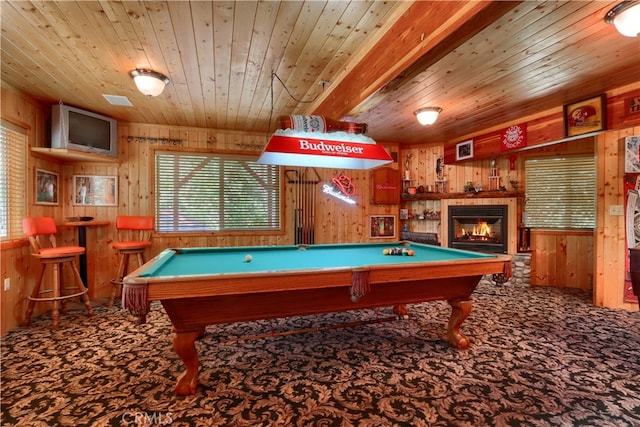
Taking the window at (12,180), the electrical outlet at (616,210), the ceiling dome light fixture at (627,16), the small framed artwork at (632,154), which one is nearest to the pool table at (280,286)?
the ceiling dome light fixture at (627,16)

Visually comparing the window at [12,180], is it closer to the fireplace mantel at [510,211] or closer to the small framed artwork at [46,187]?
the small framed artwork at [46,187]

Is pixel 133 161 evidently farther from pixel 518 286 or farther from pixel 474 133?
pixel 518 286

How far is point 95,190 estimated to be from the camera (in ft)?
14.1

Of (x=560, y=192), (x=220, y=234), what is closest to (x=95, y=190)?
(x=220, y=234)

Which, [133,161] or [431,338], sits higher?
[133,161]

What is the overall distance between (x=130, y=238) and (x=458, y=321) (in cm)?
454

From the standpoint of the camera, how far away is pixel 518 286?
488 cm

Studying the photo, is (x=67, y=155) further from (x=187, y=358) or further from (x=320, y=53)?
(x=320, y=53)

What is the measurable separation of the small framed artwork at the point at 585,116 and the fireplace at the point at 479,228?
1669 mm

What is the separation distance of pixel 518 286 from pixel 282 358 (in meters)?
4.36

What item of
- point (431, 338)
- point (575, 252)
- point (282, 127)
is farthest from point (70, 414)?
point (575, 252)

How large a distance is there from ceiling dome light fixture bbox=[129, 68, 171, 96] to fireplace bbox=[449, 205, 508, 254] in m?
4.94

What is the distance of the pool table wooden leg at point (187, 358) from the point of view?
2.01 metres

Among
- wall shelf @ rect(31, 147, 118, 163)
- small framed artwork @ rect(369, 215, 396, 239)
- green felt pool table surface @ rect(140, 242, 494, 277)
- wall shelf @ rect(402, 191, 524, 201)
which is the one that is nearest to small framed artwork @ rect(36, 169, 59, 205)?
wall shelf @ rect(31, 147, 118, 163)
